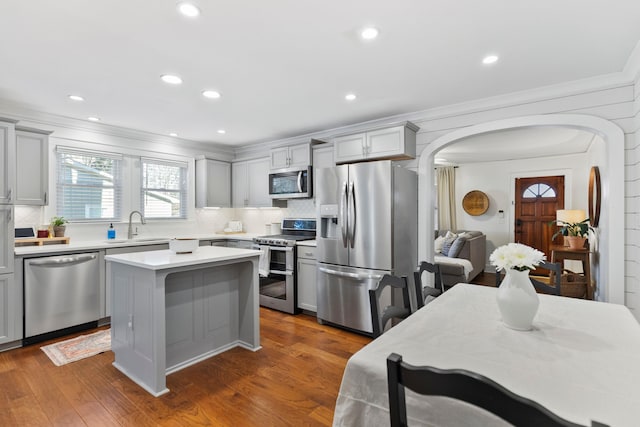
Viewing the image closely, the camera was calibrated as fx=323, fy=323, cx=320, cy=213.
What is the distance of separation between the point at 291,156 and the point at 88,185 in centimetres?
275

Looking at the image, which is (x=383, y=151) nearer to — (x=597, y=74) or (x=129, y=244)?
(x=597, y=74)

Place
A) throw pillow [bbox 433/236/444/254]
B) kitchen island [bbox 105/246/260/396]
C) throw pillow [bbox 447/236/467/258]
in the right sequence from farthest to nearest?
throw pillow [bbox 433/236/444/254] < throw pillow [bbox 447/236/467/258] < kitchen island [bbox 105/246/260/396]

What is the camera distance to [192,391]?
7.93 feet

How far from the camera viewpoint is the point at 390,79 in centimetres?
288

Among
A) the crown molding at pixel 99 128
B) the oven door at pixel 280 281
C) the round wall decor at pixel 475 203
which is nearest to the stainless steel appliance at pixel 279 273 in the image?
the oven door at pixel 280 281

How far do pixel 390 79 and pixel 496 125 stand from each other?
1.31 metres

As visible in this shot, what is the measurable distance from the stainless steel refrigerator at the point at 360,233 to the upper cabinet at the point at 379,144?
276mm

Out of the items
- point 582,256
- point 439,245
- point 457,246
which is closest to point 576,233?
point 582,256

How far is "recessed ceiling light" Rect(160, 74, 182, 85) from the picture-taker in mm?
2809

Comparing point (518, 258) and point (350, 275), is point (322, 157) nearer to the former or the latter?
point (350, 275)

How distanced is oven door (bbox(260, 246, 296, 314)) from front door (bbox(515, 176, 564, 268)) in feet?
17.8

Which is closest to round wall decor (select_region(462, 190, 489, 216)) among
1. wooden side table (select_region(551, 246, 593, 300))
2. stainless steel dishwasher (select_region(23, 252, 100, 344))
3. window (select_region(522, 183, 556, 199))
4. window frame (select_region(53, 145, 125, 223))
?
window (select_region(522, 183, 556, 199))

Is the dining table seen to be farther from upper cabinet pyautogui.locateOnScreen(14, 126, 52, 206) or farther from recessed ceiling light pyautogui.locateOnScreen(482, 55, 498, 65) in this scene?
upper cabinet pyautogui.locateOnScreen(14, 126, 52, 206)

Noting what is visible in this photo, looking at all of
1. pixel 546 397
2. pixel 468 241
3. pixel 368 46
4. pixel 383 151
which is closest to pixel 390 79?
A: pixel 368 46
